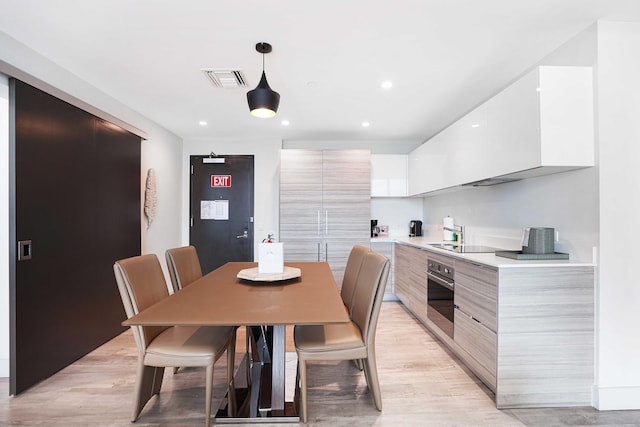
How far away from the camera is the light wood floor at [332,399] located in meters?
1.90

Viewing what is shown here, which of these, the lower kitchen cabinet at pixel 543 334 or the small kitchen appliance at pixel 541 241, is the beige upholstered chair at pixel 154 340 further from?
the small kitchen appliance at pixel 541 241

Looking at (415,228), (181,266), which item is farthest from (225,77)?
(415,228)

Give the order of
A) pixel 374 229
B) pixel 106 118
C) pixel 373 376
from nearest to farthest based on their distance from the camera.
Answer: pixel 373 376 < pixel 106 118 < pixel 374 229

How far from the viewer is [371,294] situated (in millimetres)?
1867

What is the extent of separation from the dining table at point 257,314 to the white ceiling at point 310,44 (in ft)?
5.41

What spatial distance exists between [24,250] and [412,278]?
351cm

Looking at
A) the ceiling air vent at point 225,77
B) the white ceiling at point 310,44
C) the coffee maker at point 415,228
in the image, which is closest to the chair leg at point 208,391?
the white ceiling at point 310,44

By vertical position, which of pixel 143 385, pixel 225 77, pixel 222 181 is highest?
pixel 225 77

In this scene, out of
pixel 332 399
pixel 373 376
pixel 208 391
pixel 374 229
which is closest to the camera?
pixel 208 391

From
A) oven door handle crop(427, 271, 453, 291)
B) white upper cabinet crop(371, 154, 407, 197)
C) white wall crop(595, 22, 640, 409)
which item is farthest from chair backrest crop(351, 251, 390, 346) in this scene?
white upper cabinet crop(371, 154, 407, 197)

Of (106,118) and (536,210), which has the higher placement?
(106,118)

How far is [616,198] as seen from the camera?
1.98 m

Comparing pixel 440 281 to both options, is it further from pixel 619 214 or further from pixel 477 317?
pixel 619 214

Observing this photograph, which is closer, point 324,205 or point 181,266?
point 181,266
